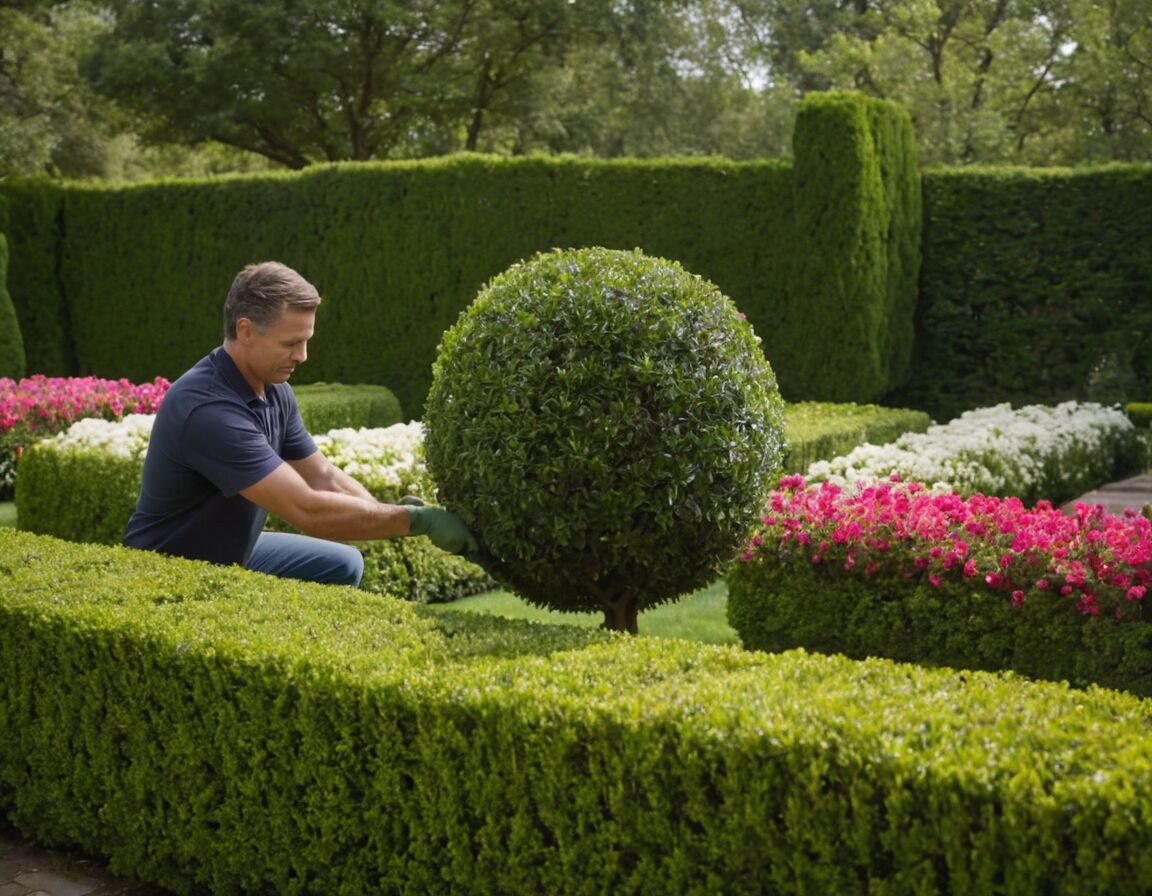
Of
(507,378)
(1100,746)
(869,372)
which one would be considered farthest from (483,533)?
(869,372)

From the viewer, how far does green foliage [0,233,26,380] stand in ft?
51.7

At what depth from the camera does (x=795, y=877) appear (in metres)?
2.31

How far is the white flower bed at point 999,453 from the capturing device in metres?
7.46

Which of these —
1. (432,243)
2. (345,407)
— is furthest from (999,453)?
(432,243)

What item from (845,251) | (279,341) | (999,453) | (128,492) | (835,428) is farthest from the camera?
(845,251)

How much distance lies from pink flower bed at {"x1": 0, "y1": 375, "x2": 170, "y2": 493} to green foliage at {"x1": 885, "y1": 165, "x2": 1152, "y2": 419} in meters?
Result: 8.44

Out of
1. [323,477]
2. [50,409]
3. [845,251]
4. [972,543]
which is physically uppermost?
[845,251]

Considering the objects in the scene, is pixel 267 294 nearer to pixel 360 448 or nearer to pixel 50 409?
pixel 360 448

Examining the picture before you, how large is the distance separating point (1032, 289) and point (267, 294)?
453 inches

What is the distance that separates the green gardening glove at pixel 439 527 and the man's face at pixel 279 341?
0.67 m

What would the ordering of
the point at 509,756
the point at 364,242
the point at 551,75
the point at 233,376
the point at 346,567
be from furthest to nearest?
the point at 551,75
the point at 364,242
the point at 346,567
the point at 233,376
the point at 509,756

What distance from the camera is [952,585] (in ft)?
16.2

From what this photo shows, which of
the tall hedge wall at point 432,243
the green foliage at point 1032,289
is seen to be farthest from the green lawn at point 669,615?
the green foliage at point 1032,289

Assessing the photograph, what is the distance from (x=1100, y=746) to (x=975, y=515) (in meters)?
3.19
